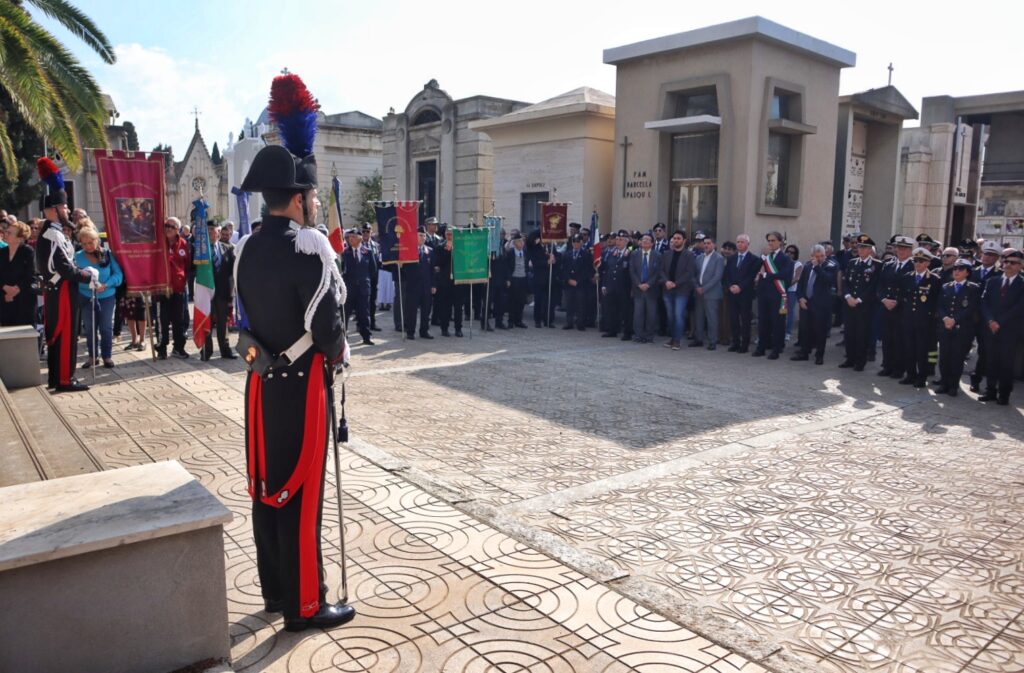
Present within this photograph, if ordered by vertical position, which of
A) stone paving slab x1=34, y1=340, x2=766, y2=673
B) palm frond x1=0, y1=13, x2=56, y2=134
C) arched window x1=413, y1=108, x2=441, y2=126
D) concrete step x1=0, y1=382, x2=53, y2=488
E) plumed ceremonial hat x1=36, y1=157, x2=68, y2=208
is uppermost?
arched window x1=413, y1=108, x2=441, y2=126

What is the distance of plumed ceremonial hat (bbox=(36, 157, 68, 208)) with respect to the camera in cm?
825

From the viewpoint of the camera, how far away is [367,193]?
27078 millimetres

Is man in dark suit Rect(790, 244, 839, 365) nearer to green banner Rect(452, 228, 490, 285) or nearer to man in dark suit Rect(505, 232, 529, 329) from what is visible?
man in dark suit Rect(505, 232, 529, 329)

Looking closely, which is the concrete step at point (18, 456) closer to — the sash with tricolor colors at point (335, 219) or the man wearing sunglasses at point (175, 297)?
the sash with tricolor colors at point (335, 219)

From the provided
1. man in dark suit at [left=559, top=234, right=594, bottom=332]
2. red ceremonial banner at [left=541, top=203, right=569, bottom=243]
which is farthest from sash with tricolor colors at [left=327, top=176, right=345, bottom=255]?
red ceremonial banner at [left=541, top=203, right=569, bottom=243]

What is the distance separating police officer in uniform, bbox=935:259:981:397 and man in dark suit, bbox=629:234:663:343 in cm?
445

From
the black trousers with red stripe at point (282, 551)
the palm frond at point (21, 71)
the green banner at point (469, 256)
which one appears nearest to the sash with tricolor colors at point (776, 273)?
the green banner at point (469, 256)

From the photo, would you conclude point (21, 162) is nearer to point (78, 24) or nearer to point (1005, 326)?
point (78, 24)

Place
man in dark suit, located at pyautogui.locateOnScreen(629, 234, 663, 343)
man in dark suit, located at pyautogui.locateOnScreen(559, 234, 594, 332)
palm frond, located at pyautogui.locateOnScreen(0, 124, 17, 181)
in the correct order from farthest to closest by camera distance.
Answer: man in dark suit, located at pyautogui.locateOnScreen(559, 234, 594, 332)
palm frond, located at pyautogui.locateOnScreen(0, 124, 17, 181)
man in dark suit, located at pyautogui.locateOnScreen(629, 234, 663, 343)

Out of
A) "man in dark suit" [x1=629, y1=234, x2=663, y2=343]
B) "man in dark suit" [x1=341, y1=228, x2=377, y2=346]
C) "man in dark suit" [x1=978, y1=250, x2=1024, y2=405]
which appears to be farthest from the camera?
"man in dark suit" [x1=629, y1=234, x2=663, y2=343]

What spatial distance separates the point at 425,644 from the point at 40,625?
4.87 feet

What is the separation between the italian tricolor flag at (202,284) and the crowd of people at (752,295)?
7.00 feet

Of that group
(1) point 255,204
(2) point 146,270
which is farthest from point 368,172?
(2) point 146,270

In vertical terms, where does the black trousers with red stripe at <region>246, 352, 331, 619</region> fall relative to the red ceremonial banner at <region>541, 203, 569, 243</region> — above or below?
below
